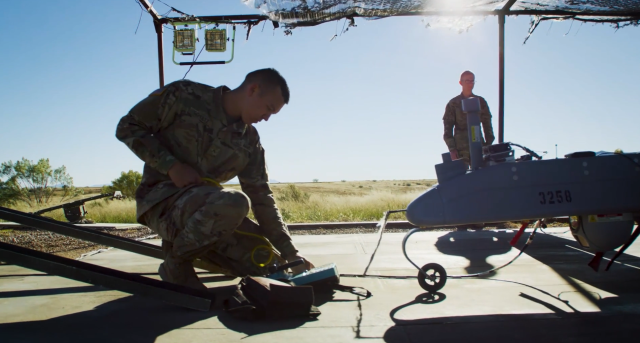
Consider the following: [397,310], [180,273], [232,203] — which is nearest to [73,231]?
[180,273]

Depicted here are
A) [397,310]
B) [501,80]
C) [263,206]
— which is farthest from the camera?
[501,80]

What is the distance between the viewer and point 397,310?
234 centimetres

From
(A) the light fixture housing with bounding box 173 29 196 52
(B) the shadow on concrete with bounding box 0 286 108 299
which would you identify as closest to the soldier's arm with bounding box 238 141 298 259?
(B) the shadow on concrete with bounding box 0 286 108 299

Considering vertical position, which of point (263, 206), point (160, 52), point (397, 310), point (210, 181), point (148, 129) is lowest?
point (397, 310)

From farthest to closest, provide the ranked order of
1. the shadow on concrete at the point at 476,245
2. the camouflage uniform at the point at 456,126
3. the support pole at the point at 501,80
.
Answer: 1. the support pole at the point at 501,80
2. the camouflage uniform at the point at 456,126
3. the shadow on concrete at the point at 476,245

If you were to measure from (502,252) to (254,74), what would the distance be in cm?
246

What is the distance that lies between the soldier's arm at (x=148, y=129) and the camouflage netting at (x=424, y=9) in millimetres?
3336

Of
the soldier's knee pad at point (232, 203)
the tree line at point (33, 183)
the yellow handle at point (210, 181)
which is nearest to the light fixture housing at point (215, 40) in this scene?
the yellow handle at point (210, 181)

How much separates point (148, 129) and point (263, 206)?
2.78 ft

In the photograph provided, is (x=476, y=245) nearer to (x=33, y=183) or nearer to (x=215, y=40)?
(x=215, y=40)

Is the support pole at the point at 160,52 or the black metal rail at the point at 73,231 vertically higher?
the support pole at the point at 160,52

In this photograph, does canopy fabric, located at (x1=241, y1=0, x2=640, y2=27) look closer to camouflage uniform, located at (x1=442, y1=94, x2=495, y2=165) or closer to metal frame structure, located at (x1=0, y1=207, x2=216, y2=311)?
camouflage uniform, located at (x1=442, y1=94, x2=495, y2=165)

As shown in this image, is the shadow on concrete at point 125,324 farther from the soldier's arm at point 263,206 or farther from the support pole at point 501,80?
the support pole at point 501,80

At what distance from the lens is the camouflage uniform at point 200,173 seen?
2.51m
